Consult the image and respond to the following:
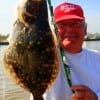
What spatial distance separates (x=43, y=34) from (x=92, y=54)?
1.71m

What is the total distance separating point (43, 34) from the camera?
2584 mm

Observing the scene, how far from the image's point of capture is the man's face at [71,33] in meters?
3.87

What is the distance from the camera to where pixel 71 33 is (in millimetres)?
3879

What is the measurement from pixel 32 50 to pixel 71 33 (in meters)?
1.37

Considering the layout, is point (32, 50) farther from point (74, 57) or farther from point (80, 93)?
point (74, 57)

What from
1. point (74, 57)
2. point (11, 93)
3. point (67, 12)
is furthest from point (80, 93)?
point (11, 93)

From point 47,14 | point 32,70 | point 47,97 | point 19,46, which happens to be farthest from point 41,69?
point 47,97

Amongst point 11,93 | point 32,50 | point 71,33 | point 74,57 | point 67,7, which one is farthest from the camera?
point 11,93

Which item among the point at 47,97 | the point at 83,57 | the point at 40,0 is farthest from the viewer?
the point at 83,57

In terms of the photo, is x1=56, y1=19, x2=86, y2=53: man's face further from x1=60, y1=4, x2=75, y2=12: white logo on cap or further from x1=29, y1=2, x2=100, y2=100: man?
x1=60, y1=4, x2=75, y2=12: white logo on cap

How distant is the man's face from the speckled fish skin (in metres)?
1.24

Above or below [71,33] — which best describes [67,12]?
above

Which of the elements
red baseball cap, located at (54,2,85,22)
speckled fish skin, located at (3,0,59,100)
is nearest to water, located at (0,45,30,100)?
red baseball cap, located at (54,2,85,22)

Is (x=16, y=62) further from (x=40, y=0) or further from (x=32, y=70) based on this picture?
(x=40, y=0)
